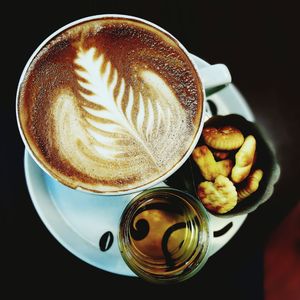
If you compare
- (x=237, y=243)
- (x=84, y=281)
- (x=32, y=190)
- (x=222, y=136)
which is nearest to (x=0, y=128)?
(x=32, y=190)

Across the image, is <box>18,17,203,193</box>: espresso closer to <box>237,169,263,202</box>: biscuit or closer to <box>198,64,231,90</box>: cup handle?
<box>198,64,231,90</box>: cup handle

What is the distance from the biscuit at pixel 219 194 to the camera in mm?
728

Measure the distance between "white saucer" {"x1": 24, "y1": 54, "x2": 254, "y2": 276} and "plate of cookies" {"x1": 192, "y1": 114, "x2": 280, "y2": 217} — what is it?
0.12 m

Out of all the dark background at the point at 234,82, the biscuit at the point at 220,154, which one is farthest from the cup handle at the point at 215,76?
the dark background at the point at 234,82

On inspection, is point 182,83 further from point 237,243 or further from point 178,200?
point 237,243

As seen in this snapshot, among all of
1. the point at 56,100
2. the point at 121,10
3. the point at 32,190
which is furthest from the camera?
the point at 121,10

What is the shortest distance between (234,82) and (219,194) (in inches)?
14.3

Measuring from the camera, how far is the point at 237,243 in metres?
0.96

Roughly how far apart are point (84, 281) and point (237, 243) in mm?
384

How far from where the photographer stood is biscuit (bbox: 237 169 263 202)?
2.44ft

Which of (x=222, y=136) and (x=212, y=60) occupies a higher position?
(x=212, y=60)

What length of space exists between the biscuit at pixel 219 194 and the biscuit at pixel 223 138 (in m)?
0.06

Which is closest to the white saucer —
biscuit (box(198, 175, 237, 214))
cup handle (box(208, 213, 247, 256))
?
cup handle (box(208, 213, 247, 256))

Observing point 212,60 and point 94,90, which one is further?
point 212,60
